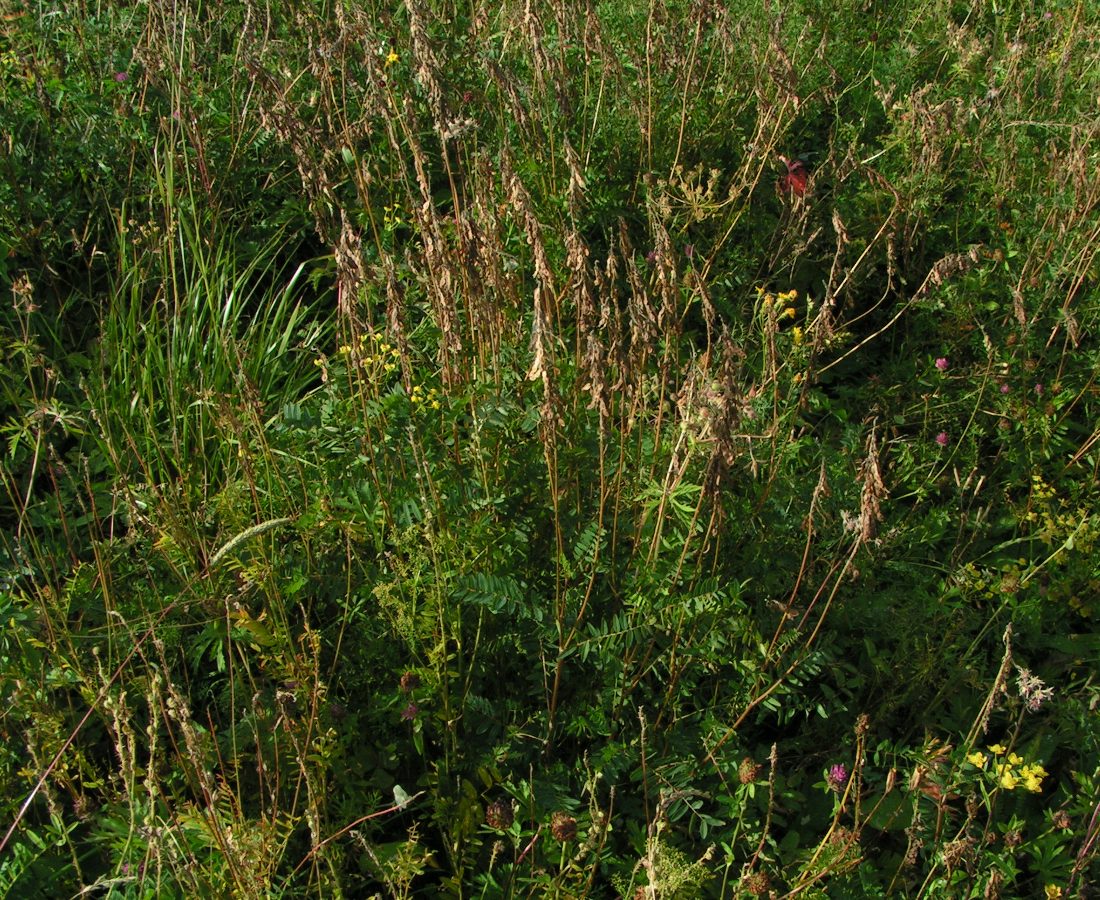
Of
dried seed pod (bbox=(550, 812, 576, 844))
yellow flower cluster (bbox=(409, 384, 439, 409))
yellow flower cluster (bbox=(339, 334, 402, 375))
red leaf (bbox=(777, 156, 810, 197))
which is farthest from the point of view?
red leaf (bbox=(777, 156, 810, 197))

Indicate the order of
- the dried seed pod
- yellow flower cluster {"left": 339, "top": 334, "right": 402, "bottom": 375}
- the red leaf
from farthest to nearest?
the red leaf
yellow flower cluster {"left": 339, "top": 334, "right": 402, "bottom": 375}
the dried seed pod

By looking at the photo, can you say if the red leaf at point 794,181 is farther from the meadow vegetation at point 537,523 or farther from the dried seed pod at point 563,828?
the dried seed pod at point 563,828

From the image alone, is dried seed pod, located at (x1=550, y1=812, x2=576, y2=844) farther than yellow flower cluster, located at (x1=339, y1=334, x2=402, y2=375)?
No

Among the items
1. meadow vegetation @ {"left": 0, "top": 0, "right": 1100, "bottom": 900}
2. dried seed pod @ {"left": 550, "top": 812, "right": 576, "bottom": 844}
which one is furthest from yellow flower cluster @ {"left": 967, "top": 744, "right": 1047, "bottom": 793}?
dried seed pod @ {"left": 550, "top": 812, "right": 576, "bottom": 844}

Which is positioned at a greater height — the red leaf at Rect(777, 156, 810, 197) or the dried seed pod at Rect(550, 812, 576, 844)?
the red leaf at Rect(777, 156, 810, 197)

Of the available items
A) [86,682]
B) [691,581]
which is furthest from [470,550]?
[86,682]

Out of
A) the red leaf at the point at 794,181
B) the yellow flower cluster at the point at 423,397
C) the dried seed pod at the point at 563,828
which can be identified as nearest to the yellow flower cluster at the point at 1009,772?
the dried seed pod at the point at 563,828

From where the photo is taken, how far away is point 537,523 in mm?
2209

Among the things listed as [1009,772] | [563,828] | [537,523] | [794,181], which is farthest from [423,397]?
[794,181]

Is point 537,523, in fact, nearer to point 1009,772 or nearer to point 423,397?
point 423,397

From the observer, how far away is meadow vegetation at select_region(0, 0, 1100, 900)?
71.1 inches

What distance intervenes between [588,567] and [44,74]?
2.67 meters

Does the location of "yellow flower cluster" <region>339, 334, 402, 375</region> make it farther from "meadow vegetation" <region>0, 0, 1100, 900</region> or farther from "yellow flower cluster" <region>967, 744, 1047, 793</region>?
"yellow flower cluster" <region>967, 744, 1047, 793</region>

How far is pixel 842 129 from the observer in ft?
11.7
